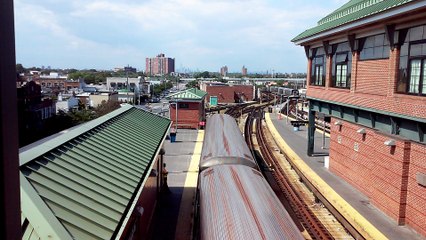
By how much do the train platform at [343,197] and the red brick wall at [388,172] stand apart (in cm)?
36

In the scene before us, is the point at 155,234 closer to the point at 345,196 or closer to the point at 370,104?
the point at 345,196

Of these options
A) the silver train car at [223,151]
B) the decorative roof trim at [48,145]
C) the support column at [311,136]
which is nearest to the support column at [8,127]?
the decorative roof trim at [48,145]

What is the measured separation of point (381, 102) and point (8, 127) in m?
15.1

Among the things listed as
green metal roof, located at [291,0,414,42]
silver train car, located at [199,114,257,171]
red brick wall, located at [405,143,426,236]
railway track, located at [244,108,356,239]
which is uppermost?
green metal roof, located at [291,0,414,42]

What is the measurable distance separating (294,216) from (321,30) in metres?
10.2

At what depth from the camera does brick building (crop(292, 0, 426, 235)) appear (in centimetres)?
1269

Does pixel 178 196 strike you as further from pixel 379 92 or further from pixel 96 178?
pixel 96 178

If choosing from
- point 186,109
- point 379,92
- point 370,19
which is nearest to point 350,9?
point 370,19

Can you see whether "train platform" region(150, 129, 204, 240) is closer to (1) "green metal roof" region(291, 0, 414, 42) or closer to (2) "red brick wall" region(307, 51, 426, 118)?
(2) "red brick wall" region(307, 51, 426, 118)

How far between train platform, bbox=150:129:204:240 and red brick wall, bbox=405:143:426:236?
7.42m

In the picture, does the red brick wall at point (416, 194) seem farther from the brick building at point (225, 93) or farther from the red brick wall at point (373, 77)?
the brick building at point (225, 93)

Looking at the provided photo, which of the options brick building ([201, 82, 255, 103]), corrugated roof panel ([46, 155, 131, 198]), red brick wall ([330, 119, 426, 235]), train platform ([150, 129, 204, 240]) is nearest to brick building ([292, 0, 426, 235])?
red brick wall ([330, 119, 426, 235])

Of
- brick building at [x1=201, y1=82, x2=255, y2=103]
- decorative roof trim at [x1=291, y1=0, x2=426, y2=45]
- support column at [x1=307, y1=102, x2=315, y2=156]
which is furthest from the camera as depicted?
brick building at [x1=201, y1=82, x2=255, y2=103]

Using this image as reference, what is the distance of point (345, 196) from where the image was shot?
53.2 feet
